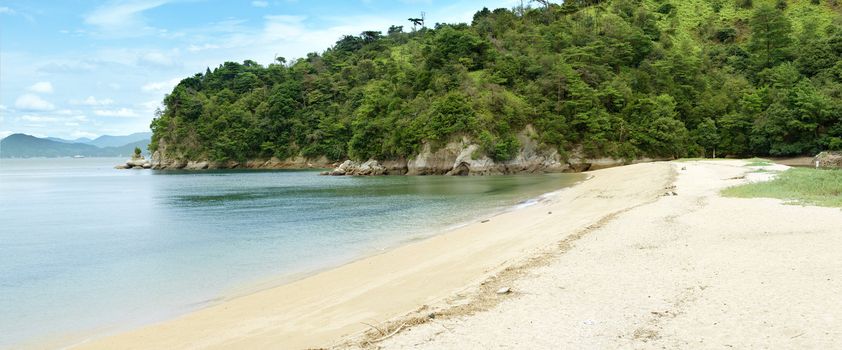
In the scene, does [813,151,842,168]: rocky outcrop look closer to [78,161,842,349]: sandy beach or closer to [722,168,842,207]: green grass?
[722,168,842,207]: green grass

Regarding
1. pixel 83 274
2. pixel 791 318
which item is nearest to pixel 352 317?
pixel 791 318

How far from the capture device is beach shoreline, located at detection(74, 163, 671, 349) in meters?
7.96

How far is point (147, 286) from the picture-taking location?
Answer: 12992mm

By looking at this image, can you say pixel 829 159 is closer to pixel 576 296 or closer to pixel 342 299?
pixel 576 296

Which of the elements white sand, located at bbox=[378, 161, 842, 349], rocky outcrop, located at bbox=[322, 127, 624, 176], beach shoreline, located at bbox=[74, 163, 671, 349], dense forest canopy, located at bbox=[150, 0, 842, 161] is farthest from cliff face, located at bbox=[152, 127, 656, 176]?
white sand, located at bbox=[378, 161, 842, 349]

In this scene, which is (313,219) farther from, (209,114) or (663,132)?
(209,114)

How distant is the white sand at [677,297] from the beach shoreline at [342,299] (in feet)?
4.94

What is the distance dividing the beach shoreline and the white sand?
151 centimetres

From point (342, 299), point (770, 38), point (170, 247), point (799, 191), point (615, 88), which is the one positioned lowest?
point (170, 247)

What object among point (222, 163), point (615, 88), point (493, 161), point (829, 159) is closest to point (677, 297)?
point (493, 161)

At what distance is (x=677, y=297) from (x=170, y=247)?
1826cm

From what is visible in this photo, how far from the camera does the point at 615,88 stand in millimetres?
72562

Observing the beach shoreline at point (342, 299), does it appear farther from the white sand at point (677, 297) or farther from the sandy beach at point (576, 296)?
the white sand at point (677, 297)

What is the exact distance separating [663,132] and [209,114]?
92899 mm
